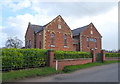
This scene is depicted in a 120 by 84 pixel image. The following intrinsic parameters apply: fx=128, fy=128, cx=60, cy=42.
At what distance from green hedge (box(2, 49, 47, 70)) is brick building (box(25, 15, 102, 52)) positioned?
10387 mm

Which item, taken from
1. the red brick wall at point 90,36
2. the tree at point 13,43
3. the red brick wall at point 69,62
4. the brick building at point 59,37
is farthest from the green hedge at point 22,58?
the tree at point 13,43

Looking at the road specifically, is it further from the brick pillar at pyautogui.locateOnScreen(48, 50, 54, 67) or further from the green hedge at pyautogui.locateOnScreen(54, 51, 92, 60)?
the green hedge at pyautogui.locateOnScreen(54, 51, 92, 60)

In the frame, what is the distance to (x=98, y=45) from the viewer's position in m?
35.3

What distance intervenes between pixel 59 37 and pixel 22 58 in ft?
49.3

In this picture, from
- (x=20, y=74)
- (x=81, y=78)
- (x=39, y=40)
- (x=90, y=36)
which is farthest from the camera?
(x=90, y=36)

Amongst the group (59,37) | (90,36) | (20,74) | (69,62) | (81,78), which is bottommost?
(81,78)

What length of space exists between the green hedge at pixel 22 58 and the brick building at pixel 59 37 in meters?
10.4

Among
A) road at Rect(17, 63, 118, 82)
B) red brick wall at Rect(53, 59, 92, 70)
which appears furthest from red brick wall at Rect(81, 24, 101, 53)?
road at Rect(17, 63, 118, 82)

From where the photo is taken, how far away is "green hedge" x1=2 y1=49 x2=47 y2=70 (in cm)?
1106

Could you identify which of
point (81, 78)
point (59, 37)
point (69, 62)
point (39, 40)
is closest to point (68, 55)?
point (69, 62)

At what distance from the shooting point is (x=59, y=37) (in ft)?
87.4

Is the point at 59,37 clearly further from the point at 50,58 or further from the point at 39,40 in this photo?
the point at 50,58

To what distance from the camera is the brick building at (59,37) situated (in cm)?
2502

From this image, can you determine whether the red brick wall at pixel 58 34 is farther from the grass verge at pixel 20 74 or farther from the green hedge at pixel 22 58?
the grass verge at pixel 20 74
